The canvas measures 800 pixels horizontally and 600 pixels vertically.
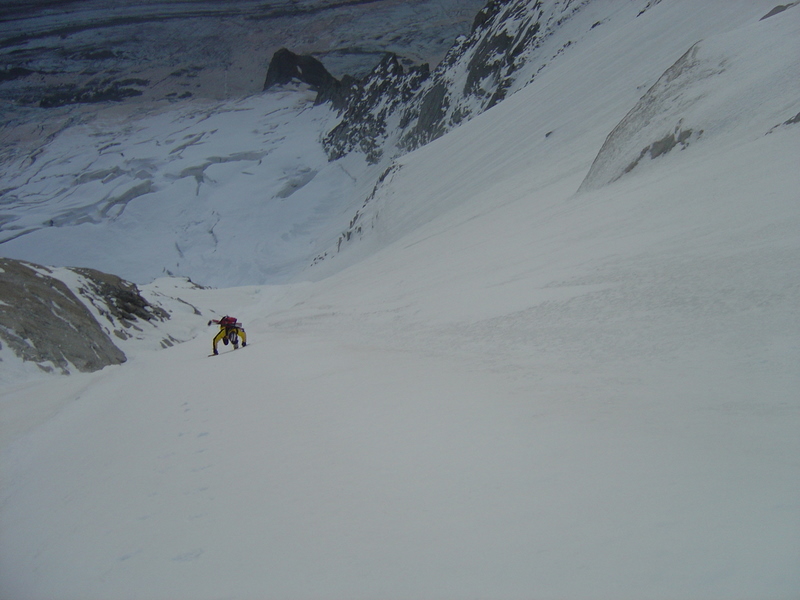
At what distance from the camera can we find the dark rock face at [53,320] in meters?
11.6

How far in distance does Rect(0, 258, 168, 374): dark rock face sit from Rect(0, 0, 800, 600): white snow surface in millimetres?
3747

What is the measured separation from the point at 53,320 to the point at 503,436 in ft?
49.3

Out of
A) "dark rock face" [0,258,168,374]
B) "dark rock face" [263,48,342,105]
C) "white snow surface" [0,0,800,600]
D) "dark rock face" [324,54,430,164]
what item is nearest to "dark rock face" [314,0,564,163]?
"dark rock face" [324,54,430,164]

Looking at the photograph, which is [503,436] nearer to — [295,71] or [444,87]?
[444,87]

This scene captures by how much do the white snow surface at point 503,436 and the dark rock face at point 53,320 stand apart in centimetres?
375

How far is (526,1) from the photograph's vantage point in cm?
5381

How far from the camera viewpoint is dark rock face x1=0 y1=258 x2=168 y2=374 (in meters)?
11.6

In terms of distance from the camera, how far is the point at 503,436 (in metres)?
2.62

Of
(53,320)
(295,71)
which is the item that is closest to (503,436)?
(53,320)

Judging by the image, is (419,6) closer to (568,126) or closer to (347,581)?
(568,126)

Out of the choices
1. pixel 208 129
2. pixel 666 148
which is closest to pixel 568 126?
pixel 666 148

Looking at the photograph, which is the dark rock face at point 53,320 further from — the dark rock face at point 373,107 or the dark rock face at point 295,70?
the dark rock face at point 295,70

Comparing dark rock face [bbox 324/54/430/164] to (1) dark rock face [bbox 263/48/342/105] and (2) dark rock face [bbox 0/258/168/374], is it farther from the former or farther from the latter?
(2) dark rock face [bbox 0/258/168/374]

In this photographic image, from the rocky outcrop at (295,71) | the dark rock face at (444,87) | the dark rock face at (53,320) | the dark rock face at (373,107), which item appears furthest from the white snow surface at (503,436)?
the rocky outcrop at (295,71)
